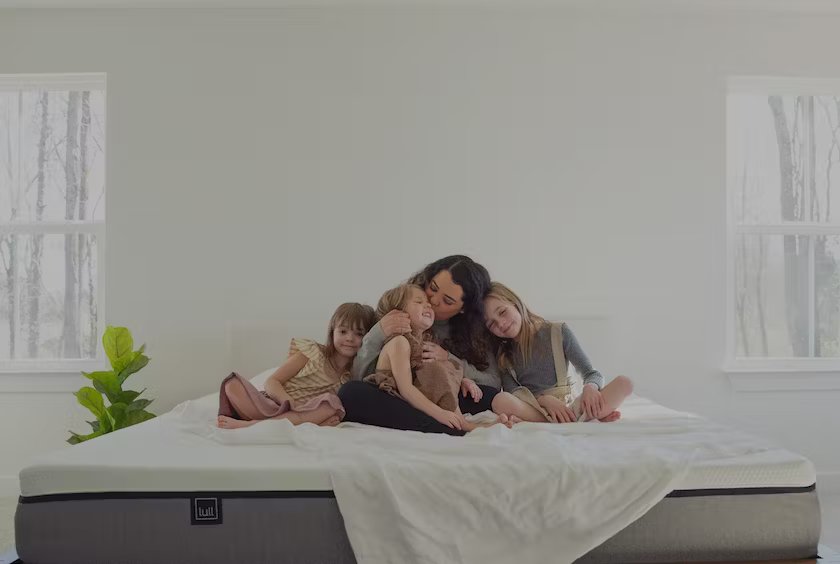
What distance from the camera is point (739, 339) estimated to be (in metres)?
4.84

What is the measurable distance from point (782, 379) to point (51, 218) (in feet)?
13.3

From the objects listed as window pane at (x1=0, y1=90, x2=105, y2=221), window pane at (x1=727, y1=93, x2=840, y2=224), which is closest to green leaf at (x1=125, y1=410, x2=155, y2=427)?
window pane at (x1=0, y1=90, x2=105, y2=221)

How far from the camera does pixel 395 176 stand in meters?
4.68

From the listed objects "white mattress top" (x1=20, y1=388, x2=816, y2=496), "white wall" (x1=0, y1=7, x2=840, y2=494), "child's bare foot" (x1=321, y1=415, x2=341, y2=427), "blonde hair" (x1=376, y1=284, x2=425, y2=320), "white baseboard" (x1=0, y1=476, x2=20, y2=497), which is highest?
"white wall" (x1=0, y1=7, x2=840, y2=494)

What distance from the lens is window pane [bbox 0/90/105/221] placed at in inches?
190

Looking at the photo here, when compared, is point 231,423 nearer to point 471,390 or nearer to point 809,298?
point 471,390

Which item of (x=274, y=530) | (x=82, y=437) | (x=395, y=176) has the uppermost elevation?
(x=395, y=176)

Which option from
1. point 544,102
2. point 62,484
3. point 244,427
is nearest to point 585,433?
point 244,427

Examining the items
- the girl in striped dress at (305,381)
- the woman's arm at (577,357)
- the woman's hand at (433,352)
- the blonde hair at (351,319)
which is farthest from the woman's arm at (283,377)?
the woman's arm at (577,357)

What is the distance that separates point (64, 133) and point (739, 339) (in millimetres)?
3901

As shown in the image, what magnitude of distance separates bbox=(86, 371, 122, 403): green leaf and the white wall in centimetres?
37

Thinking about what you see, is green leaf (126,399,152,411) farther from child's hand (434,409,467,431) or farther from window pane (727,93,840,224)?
window pane (727,93,840,224)

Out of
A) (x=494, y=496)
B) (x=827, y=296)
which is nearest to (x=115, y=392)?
(x=494, y=496)

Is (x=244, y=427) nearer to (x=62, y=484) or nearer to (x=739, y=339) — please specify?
(x=62, y=484)
